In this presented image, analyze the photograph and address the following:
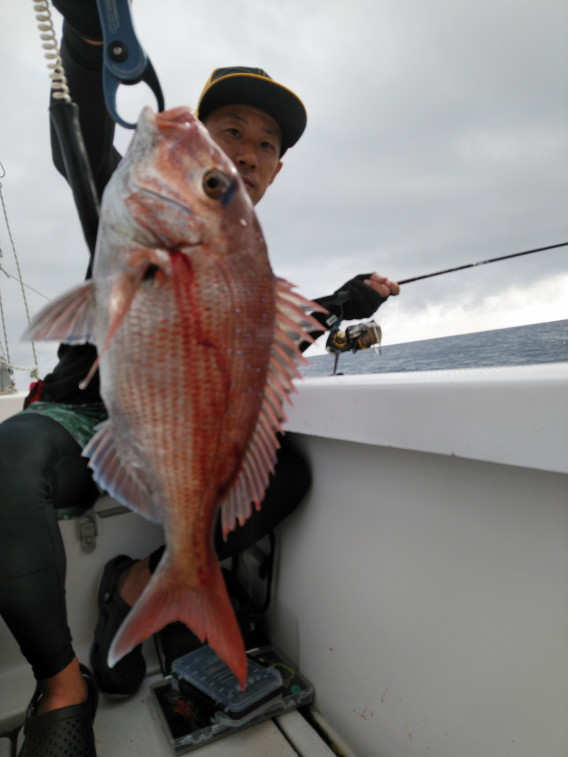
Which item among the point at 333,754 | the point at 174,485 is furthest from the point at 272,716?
the point at 174,485

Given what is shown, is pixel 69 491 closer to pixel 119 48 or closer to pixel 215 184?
pixel 215 184

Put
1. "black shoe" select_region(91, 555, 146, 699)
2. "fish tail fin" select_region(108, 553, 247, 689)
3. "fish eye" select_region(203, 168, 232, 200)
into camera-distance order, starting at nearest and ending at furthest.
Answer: "fish tail fin" select_region(108, 553, 247, 689) → "fish eye" select_region(203, 168, 232, 200) → "black shoe" select_region(91, 555, 146, 699)

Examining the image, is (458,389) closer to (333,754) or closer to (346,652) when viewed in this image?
(346,652)

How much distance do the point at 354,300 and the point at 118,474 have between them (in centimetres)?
155

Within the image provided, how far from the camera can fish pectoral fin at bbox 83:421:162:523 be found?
2.67 ft

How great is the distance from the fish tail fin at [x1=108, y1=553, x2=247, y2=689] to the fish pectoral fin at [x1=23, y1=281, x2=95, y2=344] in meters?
0.43

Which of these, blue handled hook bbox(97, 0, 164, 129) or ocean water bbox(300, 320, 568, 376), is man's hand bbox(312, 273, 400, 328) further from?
blue handled hook bbox(97, 0, 164, 129)

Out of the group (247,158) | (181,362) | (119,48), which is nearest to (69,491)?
(181,362)

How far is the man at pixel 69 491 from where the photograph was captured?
4.11ft

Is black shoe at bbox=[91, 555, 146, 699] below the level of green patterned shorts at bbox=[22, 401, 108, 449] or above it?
below

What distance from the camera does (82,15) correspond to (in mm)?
1099

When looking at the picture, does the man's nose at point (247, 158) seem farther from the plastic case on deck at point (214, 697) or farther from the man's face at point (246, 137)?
the plastic case on deck at point (214, 697)

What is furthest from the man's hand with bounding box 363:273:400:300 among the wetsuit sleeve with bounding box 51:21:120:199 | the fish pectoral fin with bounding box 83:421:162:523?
the fish pectoral fin with bounding box 83:421:162:523

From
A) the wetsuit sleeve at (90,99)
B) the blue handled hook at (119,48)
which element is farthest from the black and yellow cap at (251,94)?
the blue handled hook at (119,48)
